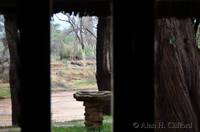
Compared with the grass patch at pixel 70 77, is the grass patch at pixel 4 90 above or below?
below

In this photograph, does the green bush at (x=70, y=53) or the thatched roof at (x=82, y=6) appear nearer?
the thatched roof at (x=82, y=6)

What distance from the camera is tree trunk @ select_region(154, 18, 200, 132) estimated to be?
629cm

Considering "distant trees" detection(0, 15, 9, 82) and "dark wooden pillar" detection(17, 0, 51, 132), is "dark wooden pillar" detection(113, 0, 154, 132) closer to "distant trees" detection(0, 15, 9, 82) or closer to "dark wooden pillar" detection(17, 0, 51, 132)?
"dark wooden pillar" detection(17, 0, 51, 132)

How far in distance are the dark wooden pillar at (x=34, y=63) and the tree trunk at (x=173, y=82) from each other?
17.1 feet

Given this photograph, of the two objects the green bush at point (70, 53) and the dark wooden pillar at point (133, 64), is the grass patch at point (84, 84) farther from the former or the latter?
the dark wooden pillar at point (133, 64)

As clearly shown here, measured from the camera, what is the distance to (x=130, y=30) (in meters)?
0.97

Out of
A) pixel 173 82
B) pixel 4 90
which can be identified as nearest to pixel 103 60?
pixel 4 90

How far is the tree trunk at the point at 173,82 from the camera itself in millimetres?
6289

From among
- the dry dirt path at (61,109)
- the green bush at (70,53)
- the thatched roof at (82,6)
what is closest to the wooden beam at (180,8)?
the thatched roof at (82,6)

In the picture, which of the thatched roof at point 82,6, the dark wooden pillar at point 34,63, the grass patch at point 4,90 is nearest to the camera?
the dark wooden pillar at point 34,63

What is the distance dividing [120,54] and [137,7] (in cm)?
11

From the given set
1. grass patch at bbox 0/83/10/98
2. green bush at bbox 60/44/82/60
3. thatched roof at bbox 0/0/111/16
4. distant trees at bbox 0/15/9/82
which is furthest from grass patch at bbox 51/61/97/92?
thatched roof at bbox 0/0/111/16

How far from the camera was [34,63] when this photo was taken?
37.6 inches

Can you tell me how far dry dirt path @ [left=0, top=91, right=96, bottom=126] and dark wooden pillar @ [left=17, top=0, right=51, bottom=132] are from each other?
10.9 metres
